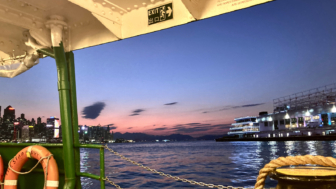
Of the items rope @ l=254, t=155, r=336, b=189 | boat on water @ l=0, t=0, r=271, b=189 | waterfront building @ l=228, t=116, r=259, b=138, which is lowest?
waterfront building @ l=228, t=116, r=259, b=138

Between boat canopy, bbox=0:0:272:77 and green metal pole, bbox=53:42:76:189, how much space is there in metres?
0.32

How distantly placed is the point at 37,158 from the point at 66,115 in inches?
36.0

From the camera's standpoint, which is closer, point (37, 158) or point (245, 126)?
point (37, 158)

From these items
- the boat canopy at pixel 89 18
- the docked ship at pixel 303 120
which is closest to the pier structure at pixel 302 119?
the docked ship at pixel 303 120

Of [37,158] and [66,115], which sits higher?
[66,115]

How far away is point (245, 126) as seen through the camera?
364ft

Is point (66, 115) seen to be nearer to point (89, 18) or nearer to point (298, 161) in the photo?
point (89, 18)

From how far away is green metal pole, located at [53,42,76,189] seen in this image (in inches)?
164

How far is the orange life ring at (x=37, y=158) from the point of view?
407 cm

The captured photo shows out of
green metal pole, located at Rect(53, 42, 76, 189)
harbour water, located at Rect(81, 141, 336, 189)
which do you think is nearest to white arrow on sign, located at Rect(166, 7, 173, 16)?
green metal pole, located at Rect(53, 42, 76, 189)

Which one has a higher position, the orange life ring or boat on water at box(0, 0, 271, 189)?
boat on water at box(0, 0, 271, 189)

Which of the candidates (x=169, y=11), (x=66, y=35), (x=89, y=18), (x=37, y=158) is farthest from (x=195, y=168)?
(x=169, y=11)

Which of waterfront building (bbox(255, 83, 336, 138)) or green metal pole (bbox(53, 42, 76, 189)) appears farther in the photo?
waterfront building (bbox(255, 83, 336, 138))

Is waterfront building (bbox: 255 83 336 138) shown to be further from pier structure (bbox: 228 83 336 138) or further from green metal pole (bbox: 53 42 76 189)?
green metal pole (bbox: 53 42 76 189)
